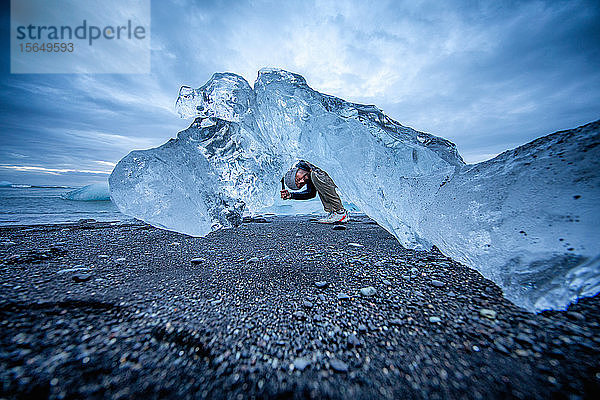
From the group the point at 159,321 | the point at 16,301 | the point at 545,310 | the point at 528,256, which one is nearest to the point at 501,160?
the point at 528,256

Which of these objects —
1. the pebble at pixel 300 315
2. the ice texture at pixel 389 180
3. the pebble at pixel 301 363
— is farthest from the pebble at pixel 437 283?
the pebble at pixel 301 363

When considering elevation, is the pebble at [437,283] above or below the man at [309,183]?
below

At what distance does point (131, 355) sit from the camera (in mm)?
979

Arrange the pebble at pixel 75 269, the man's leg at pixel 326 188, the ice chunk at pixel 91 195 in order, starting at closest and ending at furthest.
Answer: the pebble at pixel 75 269
the man's leg at pixel 326 188
the ice chunk at pixel 91 195

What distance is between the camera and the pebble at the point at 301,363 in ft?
3.12

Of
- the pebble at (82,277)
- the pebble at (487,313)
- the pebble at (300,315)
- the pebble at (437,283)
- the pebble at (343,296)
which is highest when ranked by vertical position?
the pebble at (82,277)

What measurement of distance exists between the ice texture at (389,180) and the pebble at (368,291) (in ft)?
2.74

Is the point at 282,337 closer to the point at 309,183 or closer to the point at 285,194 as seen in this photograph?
the point at 285,194

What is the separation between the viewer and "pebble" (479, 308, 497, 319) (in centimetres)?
126

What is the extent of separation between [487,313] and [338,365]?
98 cm

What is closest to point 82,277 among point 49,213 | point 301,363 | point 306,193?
point 301,363

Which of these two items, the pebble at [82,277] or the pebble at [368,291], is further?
the pebble at [82,277]

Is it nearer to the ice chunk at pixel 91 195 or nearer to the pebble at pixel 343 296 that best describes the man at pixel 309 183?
the pebble at pixel 343 296

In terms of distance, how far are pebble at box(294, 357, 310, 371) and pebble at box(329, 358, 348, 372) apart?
105 millimetres
